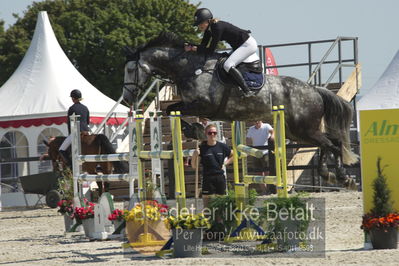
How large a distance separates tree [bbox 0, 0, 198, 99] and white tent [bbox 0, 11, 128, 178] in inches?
726

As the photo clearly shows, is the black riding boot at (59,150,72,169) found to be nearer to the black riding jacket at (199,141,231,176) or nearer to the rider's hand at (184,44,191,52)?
the rider's hand at (184,44,191,52)

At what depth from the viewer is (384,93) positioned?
19922 mm

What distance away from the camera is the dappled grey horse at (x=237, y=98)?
31.0 feet

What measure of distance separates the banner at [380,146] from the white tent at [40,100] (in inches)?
425

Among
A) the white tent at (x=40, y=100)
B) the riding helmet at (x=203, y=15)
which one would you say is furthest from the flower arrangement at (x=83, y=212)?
the white tent at (x=40, y=100)

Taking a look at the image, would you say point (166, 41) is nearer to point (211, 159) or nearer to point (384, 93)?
point (211, 159)

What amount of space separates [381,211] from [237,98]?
229 centimetres

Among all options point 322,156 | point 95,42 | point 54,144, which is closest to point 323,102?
point 322,156

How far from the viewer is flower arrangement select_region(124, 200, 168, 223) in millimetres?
8625

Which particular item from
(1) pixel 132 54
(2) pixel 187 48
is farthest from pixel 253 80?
(1) pixel 132 54

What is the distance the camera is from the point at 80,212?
10.6m

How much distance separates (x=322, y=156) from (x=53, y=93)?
31.9 feet

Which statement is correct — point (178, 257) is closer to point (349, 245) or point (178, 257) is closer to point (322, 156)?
point (349, 245)

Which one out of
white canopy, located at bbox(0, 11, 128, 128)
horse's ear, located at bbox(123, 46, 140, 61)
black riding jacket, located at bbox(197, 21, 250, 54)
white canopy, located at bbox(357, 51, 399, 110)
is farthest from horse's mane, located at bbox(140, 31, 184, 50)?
white canopy, located at bbox(357, 51, 399, 110)
